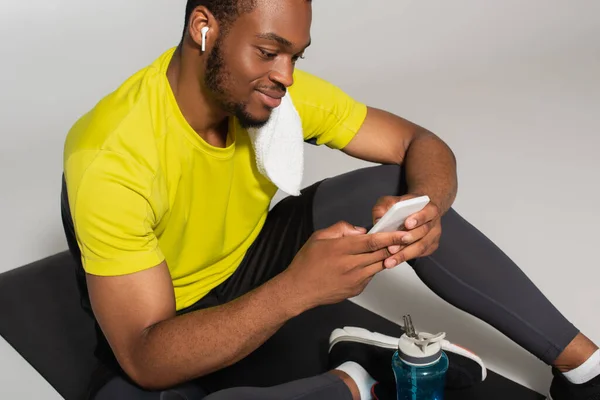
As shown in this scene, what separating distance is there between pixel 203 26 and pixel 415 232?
1.75 feet

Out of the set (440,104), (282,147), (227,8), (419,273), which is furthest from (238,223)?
(440,104)

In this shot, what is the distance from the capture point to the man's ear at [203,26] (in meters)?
1.66

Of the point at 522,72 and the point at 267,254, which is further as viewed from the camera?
the point at 522,72

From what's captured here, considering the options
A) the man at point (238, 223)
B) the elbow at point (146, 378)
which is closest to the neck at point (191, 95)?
the man at point (238, 223)

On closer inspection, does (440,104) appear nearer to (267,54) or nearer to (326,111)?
(326,111)

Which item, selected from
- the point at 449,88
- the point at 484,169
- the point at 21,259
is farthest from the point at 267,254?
the point at 449,88

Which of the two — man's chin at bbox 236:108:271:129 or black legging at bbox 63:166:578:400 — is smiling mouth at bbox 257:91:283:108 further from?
black legging at bbox 63:166:578:400

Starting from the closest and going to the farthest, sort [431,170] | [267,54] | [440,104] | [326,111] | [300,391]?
[267,54], [300,391], [431,170], [326,111], [440,104]

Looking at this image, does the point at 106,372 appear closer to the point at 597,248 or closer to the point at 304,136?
the point at 304,136

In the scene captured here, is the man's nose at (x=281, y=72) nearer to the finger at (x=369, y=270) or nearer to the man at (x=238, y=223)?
the man at (x=238, y=223)

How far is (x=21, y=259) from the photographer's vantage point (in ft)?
8.80

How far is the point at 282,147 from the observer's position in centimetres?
191

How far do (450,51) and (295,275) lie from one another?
262cm

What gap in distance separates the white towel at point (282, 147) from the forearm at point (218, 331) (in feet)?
1.24
